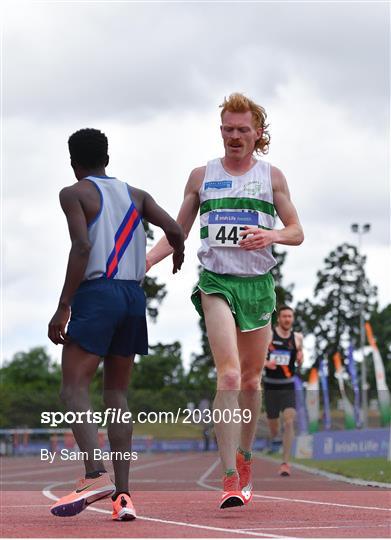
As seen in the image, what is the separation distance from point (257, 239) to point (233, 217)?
1.23ft

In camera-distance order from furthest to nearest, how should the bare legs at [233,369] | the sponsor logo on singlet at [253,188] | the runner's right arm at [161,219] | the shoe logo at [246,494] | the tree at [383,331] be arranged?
the tree at [383,331] → the sponsor logo on singlet at [253,188] → the bare legs at [233,369] → the shoe logo at [246,494] → the runner's right arm at [161,219]

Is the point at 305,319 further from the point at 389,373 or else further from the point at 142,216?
the point at 142,216

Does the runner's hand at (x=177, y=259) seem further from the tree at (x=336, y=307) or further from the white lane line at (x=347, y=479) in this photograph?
the tree at (x=336, y=307)

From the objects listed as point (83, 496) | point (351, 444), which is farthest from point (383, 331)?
point (83, 496)

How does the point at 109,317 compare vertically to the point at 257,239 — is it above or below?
below

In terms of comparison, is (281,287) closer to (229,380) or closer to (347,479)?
(347,479)

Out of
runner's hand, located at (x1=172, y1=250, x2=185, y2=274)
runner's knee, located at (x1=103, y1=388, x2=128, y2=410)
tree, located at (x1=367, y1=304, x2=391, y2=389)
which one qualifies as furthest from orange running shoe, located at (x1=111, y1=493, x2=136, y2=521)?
tree, located at (x1=367, y1=304, x2=391, y2=389)

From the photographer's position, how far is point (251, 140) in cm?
828

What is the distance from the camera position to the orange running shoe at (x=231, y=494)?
23.9ft

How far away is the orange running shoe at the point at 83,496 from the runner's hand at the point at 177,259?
4.64ft

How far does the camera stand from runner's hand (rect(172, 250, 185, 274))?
7340 millimetres

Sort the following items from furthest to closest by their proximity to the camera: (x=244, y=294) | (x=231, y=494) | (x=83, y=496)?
(x=244, y=294)
(x=231, y=494)
(x=83, y=496)

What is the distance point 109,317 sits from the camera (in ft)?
22.4

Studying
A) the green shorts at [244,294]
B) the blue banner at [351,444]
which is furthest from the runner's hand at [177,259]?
the blue banner at [351,444]
